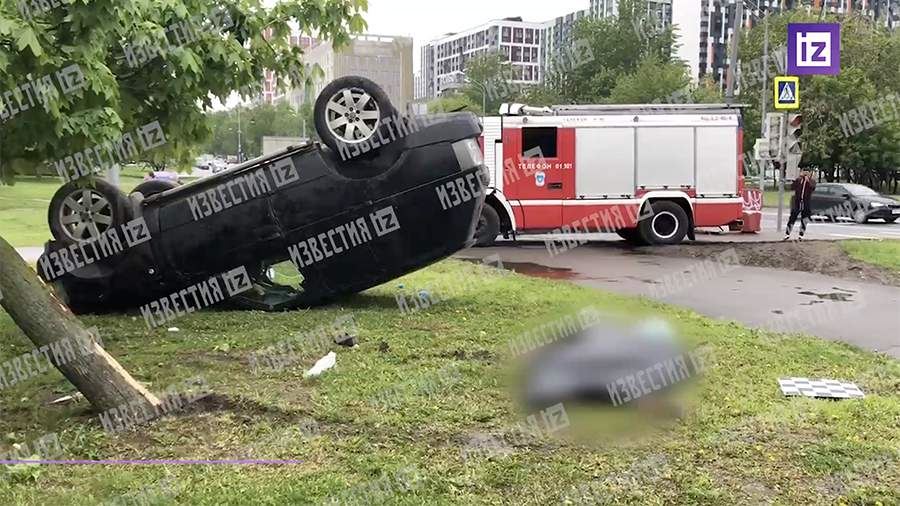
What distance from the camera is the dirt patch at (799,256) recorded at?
12414mm

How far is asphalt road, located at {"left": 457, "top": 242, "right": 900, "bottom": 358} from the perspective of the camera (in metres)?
8.46

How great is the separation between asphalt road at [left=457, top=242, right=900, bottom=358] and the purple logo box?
17.0 ft

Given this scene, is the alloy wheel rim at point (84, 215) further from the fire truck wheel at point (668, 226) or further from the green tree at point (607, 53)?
the green tree at point (607, 53)

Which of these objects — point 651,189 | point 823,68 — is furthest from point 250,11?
point 823,68

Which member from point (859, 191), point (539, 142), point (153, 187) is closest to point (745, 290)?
point (539, 142)

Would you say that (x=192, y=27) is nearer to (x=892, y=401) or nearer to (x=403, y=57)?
(x=892, y=401)

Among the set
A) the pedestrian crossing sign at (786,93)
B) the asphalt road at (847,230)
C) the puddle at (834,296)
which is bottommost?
the asphalt road at (847,230)

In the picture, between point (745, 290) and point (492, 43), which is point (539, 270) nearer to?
point (745, 290)

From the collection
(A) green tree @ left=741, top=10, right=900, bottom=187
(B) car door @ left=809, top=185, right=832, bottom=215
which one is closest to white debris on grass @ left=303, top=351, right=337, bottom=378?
(B) car door @ left=809, top=185, right=832, bottom=215

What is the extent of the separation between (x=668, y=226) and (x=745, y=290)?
5.69 m

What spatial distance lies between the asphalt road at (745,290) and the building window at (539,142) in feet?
6.29

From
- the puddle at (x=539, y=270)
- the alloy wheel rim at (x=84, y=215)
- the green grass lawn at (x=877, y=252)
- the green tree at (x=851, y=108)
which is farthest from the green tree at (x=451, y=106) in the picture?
the green tree at (x=851, y=108)

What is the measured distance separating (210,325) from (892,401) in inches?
235

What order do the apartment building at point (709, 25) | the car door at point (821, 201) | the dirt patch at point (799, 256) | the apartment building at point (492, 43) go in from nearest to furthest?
the dirt patch at point (799, 256) → the car door at point (821, 201) → the apartment building at point (492, 43) → the apartment building at point (709, 25)
